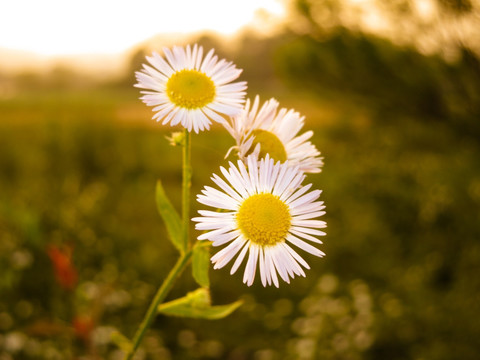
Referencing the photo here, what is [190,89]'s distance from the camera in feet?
2.12

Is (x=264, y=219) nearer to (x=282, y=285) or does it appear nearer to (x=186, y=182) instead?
(x=186, y=182)

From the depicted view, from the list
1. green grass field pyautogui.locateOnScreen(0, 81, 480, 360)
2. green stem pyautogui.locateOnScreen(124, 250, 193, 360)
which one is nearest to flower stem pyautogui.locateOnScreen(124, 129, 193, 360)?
green stem pyautogui.locateOnScreen(124, 250, 193, 360)

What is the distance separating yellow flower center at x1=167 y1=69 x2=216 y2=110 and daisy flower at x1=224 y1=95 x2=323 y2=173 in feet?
0.16

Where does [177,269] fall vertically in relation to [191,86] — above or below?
below

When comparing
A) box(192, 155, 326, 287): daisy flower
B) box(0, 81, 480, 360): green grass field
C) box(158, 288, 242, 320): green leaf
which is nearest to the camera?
box(192, 155, 326, 287): daisy flower

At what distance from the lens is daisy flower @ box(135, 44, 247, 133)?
2.04 feet

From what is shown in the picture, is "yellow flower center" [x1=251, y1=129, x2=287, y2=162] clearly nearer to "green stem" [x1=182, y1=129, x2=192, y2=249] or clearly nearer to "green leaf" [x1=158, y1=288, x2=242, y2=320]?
"green stem" [x1=182, y1=129, x2=192, y2=249]

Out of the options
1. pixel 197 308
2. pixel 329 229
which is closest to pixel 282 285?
pixel 329 229

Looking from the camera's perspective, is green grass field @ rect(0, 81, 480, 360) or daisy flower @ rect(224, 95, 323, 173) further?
green grass field @ rect(0, 81, 480, 360)

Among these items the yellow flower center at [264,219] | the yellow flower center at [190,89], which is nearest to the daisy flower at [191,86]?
the yellow flower center at [190,89]

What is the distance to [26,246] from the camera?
2824 mm

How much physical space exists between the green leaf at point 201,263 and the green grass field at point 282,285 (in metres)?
0.91

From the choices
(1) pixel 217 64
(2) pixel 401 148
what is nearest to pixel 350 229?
(2) pixel 401 148

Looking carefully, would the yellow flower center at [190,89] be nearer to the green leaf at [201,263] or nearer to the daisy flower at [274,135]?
the daisy flower at [274,135]
